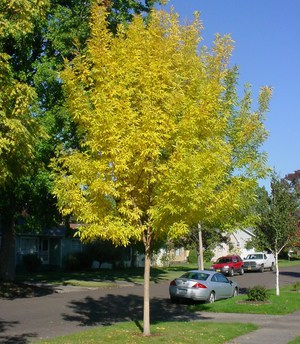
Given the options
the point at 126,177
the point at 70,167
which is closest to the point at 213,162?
the point at 126,177

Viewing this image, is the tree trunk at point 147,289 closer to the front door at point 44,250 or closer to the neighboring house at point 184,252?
the neighboring house at point 184,252

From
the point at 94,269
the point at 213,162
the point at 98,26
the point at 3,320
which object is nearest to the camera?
the point at 213,162

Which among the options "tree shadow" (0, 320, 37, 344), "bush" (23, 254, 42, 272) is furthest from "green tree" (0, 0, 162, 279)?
"bush" (23, 254, 42, 272)

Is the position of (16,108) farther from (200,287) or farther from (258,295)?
(200,287)

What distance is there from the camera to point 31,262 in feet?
139

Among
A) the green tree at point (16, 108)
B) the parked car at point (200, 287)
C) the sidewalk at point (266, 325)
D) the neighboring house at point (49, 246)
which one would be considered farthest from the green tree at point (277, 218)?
the neighboring house at point (49, 246)

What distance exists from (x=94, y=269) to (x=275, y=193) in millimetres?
26861

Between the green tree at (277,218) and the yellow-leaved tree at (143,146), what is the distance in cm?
1108

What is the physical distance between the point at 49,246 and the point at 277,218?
89.5 feet

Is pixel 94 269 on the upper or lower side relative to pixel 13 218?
lower

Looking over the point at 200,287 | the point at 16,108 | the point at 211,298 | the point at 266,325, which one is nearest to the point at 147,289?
the point at 266,325

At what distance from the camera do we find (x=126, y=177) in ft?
40.5

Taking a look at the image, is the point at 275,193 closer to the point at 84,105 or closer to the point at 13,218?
the point at 13,218

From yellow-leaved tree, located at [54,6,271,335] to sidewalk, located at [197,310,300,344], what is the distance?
2679mm
